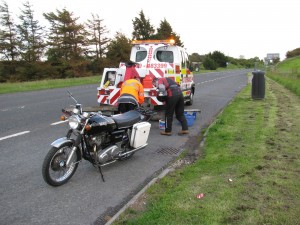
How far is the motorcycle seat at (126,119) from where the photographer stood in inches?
228

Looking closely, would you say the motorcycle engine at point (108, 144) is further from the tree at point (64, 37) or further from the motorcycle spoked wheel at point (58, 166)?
the tree at point (64, 37)

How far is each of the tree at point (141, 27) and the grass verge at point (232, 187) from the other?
54185 millimetres

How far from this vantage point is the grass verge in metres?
3.84

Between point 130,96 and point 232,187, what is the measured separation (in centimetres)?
350

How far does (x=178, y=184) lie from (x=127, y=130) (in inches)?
64.0

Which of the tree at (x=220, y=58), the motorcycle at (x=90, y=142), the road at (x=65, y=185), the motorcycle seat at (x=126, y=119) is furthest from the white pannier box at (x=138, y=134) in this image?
the tree at (x=220, y=58)

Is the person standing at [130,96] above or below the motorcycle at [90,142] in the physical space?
above

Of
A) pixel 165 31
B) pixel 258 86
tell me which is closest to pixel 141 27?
pixel 165 31

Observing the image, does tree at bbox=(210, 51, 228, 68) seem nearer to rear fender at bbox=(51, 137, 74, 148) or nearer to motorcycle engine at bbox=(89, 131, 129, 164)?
motorcycle engine at bbox=(89, 131, 129, 164)

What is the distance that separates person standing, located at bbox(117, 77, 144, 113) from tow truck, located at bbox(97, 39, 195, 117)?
5.94ft

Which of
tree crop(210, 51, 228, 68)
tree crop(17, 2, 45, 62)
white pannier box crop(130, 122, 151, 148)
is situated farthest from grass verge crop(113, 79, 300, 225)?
tree crop(210, 51, 228, 68)

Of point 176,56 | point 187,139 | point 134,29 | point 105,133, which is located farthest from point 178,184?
point 134,29

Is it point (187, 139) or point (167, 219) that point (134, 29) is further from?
point (167, 219)

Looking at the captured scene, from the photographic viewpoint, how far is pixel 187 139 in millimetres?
8117
